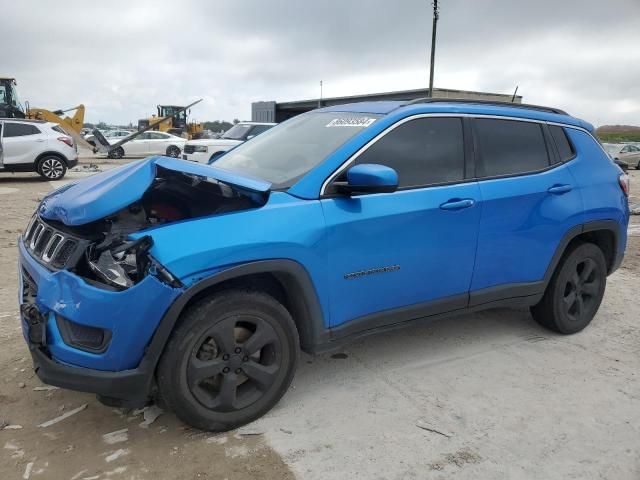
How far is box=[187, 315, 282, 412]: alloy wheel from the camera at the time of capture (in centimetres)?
263

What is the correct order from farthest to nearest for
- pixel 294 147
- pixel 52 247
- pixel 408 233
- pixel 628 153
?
1. pixel 628 153
2. pixel 294 147
3. pixel 408 233
4. pixel 52 247

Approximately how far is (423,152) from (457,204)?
40cm

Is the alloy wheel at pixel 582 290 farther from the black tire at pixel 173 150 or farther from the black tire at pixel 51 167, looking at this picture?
the black tire at pixel 173 150

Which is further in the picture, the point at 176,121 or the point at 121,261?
the point at 176,121

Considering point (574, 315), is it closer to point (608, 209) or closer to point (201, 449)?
point (608, 209)

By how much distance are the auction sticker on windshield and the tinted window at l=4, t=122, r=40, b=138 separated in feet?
41.8

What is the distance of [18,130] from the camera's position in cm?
1355

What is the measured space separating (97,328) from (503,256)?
2.61 m

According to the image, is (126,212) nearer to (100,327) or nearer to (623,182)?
(100,327)

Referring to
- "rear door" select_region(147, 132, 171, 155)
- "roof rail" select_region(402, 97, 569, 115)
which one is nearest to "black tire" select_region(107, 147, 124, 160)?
"rear door" select_region(147, 132, 171, 155)

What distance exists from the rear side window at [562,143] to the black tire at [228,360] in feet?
8.47

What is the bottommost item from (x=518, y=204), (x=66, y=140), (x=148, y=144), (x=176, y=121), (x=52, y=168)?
(x=52, y=168)

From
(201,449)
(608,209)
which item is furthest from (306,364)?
(608,209)

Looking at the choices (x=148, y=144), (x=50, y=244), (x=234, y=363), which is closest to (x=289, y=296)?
(x=234, y=363)
